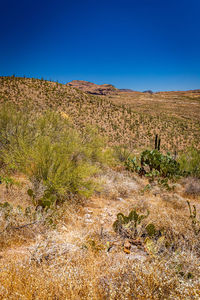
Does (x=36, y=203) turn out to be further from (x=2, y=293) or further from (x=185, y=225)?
(x=185, y=225)

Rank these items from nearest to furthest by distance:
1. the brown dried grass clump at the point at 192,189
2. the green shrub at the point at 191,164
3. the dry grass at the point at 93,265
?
1. the dry grass at the point at 93,265
2. the brown dried grass clump at the point at 192,189
3. the green shrub at the point at 191,164

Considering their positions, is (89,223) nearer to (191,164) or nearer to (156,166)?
(156,166)

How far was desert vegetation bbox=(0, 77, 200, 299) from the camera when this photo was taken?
6.36ft

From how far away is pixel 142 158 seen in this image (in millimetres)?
9531

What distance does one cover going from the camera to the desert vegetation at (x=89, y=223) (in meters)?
1.94

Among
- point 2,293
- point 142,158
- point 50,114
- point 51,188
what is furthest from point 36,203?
point 50,114

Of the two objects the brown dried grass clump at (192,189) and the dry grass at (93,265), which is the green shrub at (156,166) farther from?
the dry grass at (93,265)

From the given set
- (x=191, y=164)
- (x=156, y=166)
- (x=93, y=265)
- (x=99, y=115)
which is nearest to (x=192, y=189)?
(x=156, y=166)

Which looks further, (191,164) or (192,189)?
(191,164)

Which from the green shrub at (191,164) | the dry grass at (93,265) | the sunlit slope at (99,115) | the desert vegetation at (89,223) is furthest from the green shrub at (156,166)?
the sunlit slope at (99,115)

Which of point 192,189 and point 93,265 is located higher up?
A: point 93,265

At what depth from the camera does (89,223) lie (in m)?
4.00

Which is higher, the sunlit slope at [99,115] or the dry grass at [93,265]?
the sunlit slope at [99,115]

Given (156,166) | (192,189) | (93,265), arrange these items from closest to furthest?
1. (93,265)
2. (192,189)
3. (156,166)
